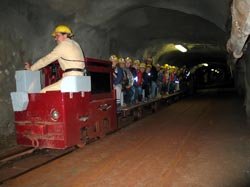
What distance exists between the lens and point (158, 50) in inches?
707

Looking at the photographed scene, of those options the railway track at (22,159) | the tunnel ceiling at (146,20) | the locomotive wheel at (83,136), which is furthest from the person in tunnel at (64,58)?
the tunnel ceiling at (146,20)

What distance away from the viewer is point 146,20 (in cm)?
1261

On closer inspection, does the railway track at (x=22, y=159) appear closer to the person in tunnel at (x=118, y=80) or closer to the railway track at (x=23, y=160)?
the railway track at (x=23, y=160)

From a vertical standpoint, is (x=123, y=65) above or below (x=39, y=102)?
above

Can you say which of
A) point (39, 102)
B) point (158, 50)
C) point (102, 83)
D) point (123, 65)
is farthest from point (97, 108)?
point (158, 50)

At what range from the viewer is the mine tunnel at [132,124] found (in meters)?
4.54

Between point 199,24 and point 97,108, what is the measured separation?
27.6 feet

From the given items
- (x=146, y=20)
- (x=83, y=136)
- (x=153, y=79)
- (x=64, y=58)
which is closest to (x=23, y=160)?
(x=83, y=136)

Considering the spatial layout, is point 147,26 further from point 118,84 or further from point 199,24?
point 118,84

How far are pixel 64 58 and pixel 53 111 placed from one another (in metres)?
1.06

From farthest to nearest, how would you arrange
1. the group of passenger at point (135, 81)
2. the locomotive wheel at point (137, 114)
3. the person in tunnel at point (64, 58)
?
the locomotive wheel at point (137, 114), the group of passenger at point (135, 81), the person in tunnel at point (64, 58)

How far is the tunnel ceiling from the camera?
29.2ft

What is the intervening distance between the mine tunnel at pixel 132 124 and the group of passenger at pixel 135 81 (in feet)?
3.76

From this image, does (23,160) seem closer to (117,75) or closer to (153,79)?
(117,75)
